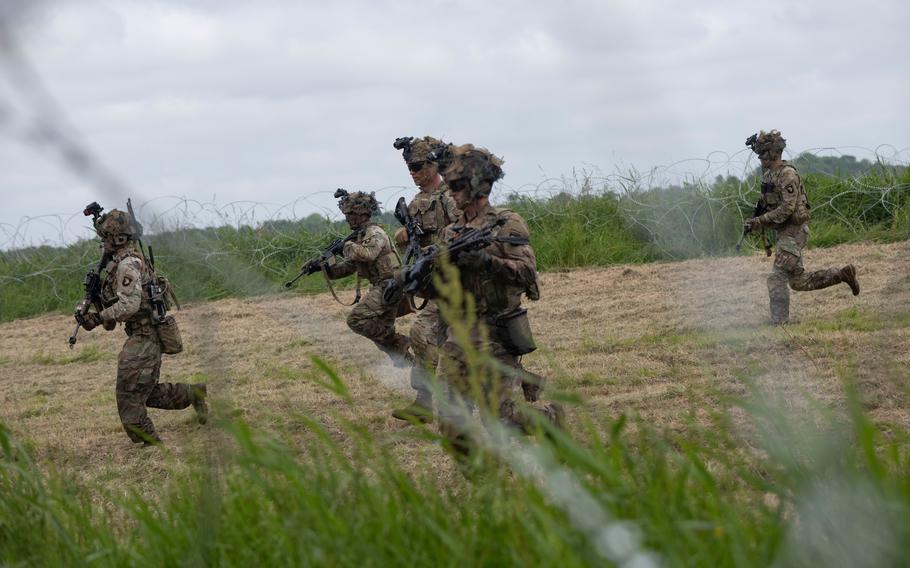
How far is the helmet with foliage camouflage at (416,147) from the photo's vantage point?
26.3 feet

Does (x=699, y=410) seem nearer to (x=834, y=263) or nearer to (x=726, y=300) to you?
(x=726, y=300)

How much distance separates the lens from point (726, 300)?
11.8m

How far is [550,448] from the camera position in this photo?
9.45 feet

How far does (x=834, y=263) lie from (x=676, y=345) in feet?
14.4

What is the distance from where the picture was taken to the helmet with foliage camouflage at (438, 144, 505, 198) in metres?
5.64

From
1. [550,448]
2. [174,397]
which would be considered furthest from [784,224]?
[550,448]

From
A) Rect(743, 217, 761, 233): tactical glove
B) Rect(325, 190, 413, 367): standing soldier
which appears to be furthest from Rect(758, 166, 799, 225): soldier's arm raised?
Rect(325, 190, 413, 367): standing soldier

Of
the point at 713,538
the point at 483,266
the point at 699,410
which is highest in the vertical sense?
the point at 483,266

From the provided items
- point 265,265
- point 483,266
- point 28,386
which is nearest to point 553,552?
point 483,266

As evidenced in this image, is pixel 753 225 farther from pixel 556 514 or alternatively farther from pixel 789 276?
pixel 556 514

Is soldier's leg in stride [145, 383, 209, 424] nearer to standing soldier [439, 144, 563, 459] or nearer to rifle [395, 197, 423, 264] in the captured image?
rifle [395, 197, 423, 264]

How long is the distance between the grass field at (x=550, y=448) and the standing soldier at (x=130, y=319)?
281mm

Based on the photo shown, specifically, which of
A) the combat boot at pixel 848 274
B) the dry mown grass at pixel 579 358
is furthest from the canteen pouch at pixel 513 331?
the combat boot at pixel 848 274

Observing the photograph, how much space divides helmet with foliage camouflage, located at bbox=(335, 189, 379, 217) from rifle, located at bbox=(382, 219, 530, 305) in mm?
2559
